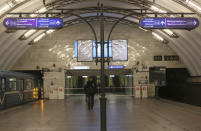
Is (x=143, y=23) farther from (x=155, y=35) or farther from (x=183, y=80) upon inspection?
(x=183, y=80)

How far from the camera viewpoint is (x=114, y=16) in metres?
29.4

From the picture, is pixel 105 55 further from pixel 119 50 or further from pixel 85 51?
pixel 85 51

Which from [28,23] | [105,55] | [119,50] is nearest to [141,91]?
[119,50]

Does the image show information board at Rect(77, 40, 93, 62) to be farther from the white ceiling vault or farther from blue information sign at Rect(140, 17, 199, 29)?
blue information sign at Rect(140, 17, 199, 29)

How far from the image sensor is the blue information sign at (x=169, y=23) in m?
13.9

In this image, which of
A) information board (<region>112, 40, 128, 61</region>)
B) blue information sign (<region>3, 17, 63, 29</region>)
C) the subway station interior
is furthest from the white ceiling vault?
blue information sign (<region>3, 17, 63, 29</region>)

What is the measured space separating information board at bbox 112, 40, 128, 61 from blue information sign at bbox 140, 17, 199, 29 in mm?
14983

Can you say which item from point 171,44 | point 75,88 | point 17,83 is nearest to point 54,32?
point 75,88

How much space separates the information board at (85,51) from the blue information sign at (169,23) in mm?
15520

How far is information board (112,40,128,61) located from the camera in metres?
28.9

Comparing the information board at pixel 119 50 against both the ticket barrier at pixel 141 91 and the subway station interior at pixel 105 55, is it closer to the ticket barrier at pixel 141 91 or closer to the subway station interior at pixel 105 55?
the subway station interior at pixel 105 55

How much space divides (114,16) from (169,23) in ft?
51.9

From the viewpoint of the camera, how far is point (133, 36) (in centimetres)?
3003

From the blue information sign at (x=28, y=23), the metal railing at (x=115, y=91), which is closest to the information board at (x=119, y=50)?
the metal railing at (x=115, y=91)
